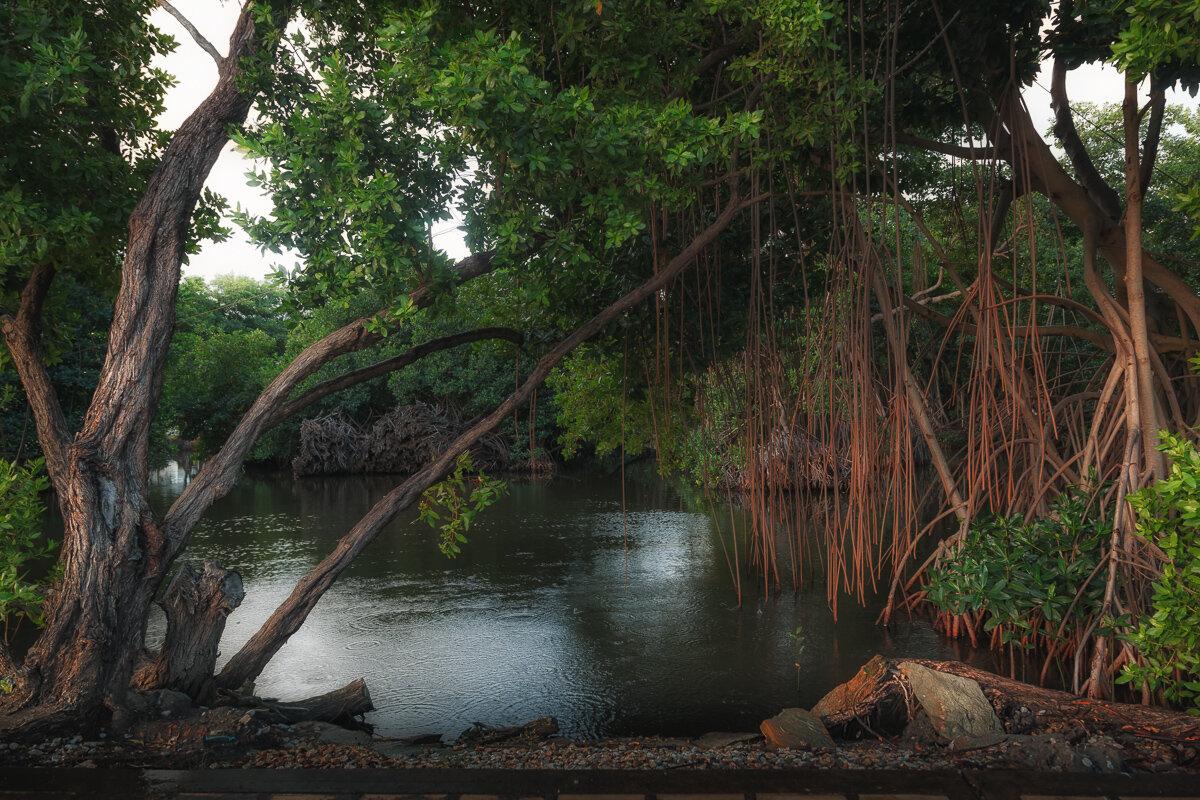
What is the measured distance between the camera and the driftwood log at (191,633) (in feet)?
15.8

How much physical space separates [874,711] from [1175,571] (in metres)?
1.66

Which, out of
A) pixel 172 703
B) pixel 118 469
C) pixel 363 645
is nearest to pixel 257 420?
pixel 118 469

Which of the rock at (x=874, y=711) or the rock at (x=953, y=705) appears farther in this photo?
the rock at (x=874, y=711)

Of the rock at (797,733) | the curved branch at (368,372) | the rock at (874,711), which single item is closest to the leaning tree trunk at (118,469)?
the curved branch at (368,372)

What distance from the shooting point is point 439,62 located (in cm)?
447

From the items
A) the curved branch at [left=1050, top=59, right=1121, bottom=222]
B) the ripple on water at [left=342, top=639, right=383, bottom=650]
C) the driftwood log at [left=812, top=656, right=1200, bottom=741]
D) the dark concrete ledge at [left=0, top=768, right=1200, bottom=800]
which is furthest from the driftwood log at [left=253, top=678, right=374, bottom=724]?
the curved branch at [left=1050, top=59, right=1121, bottom=222]

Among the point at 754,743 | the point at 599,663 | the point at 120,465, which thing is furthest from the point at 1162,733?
the point at 120,465

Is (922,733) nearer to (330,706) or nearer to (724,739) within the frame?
(724,739)

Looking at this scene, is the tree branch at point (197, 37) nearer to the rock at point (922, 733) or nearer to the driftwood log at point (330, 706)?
the driftwood log at point (330, 706)

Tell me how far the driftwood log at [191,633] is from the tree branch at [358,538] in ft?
0.86

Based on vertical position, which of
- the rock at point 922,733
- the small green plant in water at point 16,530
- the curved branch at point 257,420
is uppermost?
the curved branch at point 257,420

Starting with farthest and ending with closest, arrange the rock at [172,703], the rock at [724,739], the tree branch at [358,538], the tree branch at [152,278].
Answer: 1. the tree branch at [358,538]
2. the tree branch at [152,278]
3. the rock at [172,703]
4. the rock at [724,739]

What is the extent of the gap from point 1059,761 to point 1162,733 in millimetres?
738

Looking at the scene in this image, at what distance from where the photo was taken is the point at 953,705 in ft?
14.2
